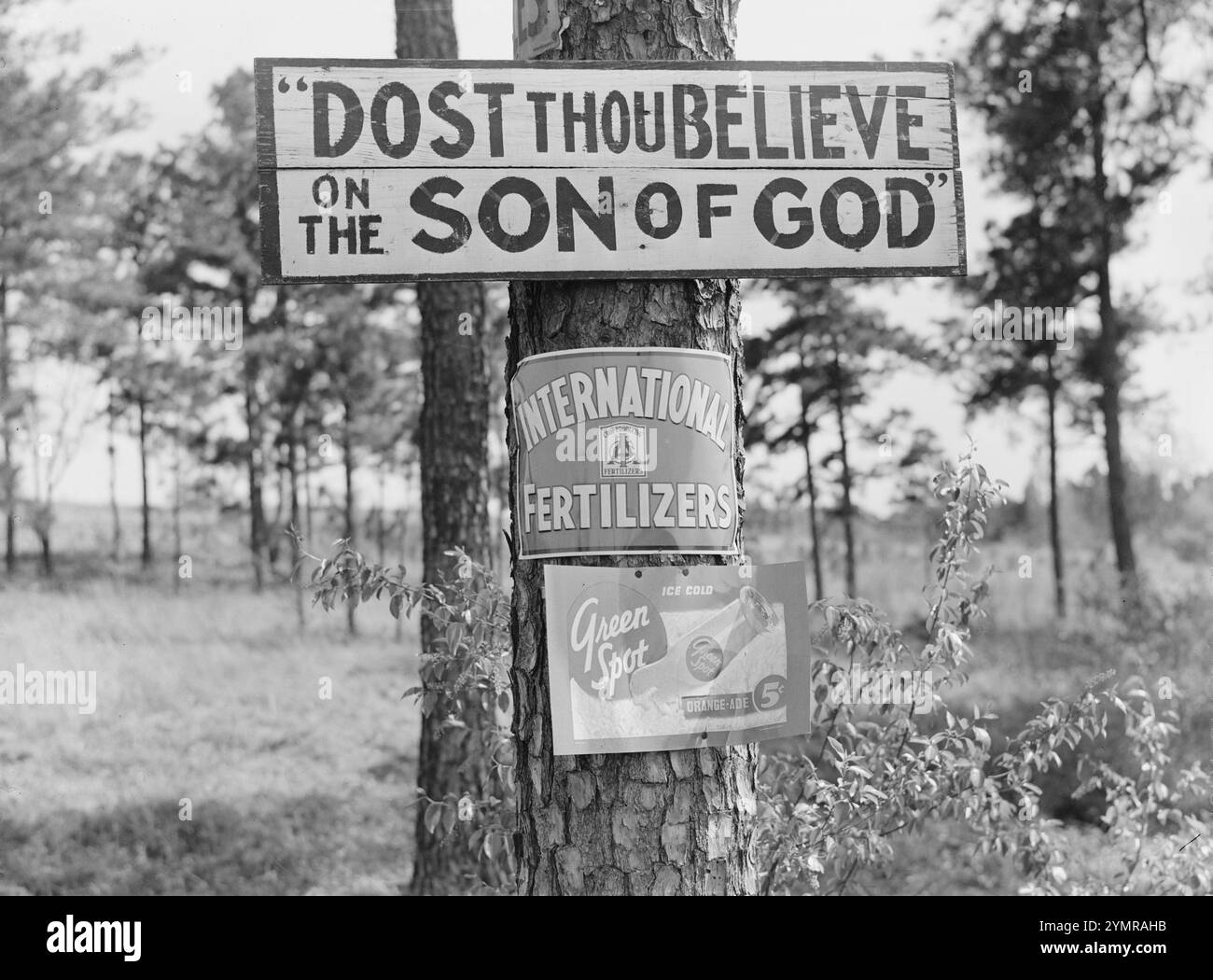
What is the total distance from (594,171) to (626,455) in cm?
51

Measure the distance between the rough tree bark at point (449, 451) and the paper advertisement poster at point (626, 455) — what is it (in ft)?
11.7

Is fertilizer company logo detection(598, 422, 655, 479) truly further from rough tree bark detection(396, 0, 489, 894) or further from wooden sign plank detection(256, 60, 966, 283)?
rough tree bark detection(396, 0, 489, 894)

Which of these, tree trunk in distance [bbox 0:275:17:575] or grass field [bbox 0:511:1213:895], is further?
tree trunk in distance [bbox 0:275:17:575]

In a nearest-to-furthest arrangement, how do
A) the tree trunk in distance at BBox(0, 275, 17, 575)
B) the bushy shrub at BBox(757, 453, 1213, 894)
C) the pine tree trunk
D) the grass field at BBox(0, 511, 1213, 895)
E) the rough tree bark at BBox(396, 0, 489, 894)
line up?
the bushy shrub at BBox(757, 453, 1213, 894) → the rough tree bark at BBox(396, 0, 489, 894) → the grass field at BBox(0, 511, 1213, 895) → the pine tree trunk → the tree trunk in distance at BBox(0, 275, 17, 575)

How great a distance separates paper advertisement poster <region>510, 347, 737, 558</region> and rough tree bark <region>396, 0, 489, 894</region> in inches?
140

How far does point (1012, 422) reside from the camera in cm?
1155

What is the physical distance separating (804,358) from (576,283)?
9384 mm

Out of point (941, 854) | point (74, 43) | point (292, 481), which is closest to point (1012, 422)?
point (941, 854)

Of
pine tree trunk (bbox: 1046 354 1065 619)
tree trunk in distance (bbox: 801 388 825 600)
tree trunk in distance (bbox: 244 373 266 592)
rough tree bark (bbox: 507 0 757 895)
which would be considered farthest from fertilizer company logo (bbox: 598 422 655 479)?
tree trunk in distance (bbox: 244 373 266 592)

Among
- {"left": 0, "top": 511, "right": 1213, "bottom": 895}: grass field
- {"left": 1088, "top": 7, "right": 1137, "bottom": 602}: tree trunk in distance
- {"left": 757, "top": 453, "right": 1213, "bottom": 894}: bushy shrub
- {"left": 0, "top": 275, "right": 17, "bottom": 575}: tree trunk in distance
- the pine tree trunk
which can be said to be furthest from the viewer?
{"left": 0, "top": 275, "right": 17, "bottom": 575}: tree trunk in distance

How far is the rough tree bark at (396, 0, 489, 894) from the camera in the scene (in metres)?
5.61

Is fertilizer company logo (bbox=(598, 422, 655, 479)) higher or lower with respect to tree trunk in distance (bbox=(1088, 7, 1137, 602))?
lower

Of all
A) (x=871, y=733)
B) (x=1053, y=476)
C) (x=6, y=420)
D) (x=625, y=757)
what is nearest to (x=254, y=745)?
(x=6, y=420)

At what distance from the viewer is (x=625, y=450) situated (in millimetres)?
2008
